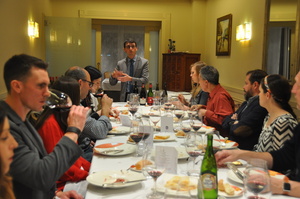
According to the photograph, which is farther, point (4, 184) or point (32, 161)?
point (32, 161)

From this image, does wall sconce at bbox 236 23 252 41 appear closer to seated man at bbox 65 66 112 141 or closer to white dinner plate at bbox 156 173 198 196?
seated man at bbox 65 66 112 141

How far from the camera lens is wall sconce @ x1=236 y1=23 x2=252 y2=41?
19.0ft

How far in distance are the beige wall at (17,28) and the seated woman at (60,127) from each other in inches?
101

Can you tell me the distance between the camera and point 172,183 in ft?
5.30

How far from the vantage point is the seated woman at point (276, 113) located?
7.67ft

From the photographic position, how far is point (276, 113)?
249cm

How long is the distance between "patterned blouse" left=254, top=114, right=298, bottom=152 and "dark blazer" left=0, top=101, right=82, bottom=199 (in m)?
1.43

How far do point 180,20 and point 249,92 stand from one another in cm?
548

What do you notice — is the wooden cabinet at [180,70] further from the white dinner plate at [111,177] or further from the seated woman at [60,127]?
the white dinner plate at [111,177]

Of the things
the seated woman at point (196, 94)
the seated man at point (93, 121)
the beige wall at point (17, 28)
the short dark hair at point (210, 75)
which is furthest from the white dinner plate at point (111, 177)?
the beige wall at point (17, 28)

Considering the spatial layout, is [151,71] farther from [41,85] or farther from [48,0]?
[41,85]

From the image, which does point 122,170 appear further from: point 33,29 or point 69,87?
point 33,29

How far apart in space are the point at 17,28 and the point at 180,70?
3691 millimetres

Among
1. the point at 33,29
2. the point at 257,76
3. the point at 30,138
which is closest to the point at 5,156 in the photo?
the point at 30,138
